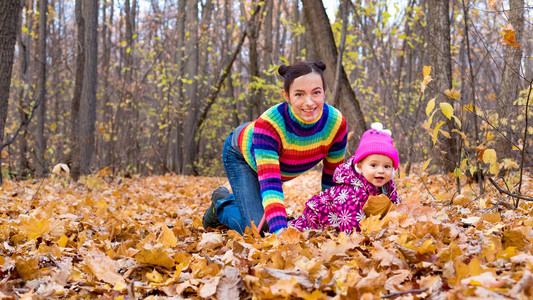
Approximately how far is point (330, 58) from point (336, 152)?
333cm

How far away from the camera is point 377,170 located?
269 cm

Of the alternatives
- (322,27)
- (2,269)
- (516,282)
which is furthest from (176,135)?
(516,282)

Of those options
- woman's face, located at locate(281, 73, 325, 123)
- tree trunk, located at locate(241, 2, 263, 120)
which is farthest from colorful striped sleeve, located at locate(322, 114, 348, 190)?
tree trunk, located at locate(241, 2, 263, 120)

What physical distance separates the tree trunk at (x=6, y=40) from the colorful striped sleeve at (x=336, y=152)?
412cm

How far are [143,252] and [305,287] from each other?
0.83 meters

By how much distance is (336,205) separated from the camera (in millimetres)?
2854

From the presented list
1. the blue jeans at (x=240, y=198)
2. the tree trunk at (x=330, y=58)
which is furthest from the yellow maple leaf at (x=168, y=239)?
the tree trunk at (x=330, y=58)

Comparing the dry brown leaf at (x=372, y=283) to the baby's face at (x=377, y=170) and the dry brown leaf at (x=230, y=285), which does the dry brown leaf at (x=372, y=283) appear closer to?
the dry brown leaf at (x=230, y=285)

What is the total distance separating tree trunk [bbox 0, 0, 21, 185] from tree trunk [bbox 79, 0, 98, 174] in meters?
3.09

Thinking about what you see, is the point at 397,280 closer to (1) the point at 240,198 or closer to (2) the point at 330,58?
(1) the point at 240,198

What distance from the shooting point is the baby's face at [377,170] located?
270 cm

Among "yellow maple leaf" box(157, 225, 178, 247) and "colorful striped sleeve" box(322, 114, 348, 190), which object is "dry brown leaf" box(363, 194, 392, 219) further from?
"yellow maple leaf" box(157, 225, 178, 247)

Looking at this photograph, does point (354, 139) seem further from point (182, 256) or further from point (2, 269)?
point (2, 269)

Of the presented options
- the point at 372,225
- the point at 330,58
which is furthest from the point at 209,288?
the point at 330,58
